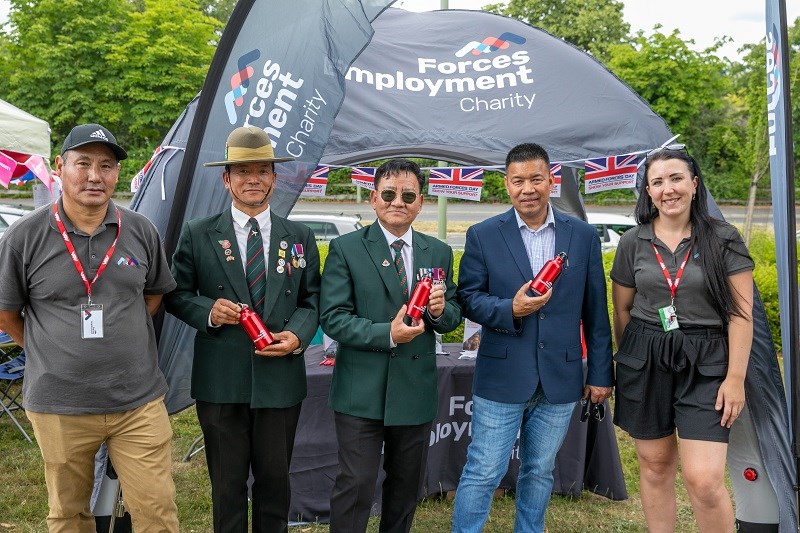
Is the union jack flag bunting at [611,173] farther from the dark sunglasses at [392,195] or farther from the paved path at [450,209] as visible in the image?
the paved path at [450,209]

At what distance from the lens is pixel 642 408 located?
3133 millimetres

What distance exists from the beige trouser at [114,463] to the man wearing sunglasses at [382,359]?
0.72 meters

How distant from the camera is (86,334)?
2.71 meters

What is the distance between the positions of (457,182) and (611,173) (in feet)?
5.40

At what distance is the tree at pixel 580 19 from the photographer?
119 feet

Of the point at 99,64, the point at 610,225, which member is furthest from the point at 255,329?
the point at 99,64

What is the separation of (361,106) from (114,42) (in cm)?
2429

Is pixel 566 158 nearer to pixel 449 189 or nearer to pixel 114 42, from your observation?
pixel 449 189


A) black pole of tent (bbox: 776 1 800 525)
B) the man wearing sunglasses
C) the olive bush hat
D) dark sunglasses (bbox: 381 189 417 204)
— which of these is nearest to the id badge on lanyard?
the olive bush hat

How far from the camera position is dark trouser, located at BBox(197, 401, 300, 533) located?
10.1 feet

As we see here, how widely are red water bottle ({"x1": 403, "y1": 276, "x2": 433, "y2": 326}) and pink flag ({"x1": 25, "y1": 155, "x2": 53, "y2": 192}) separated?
5.31 m

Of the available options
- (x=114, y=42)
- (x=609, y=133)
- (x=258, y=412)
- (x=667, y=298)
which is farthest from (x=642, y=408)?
(x=114, y=42)

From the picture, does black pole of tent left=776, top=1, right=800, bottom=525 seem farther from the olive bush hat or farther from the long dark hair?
the olive bush hat

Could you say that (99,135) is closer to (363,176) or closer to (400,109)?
(400,109)
